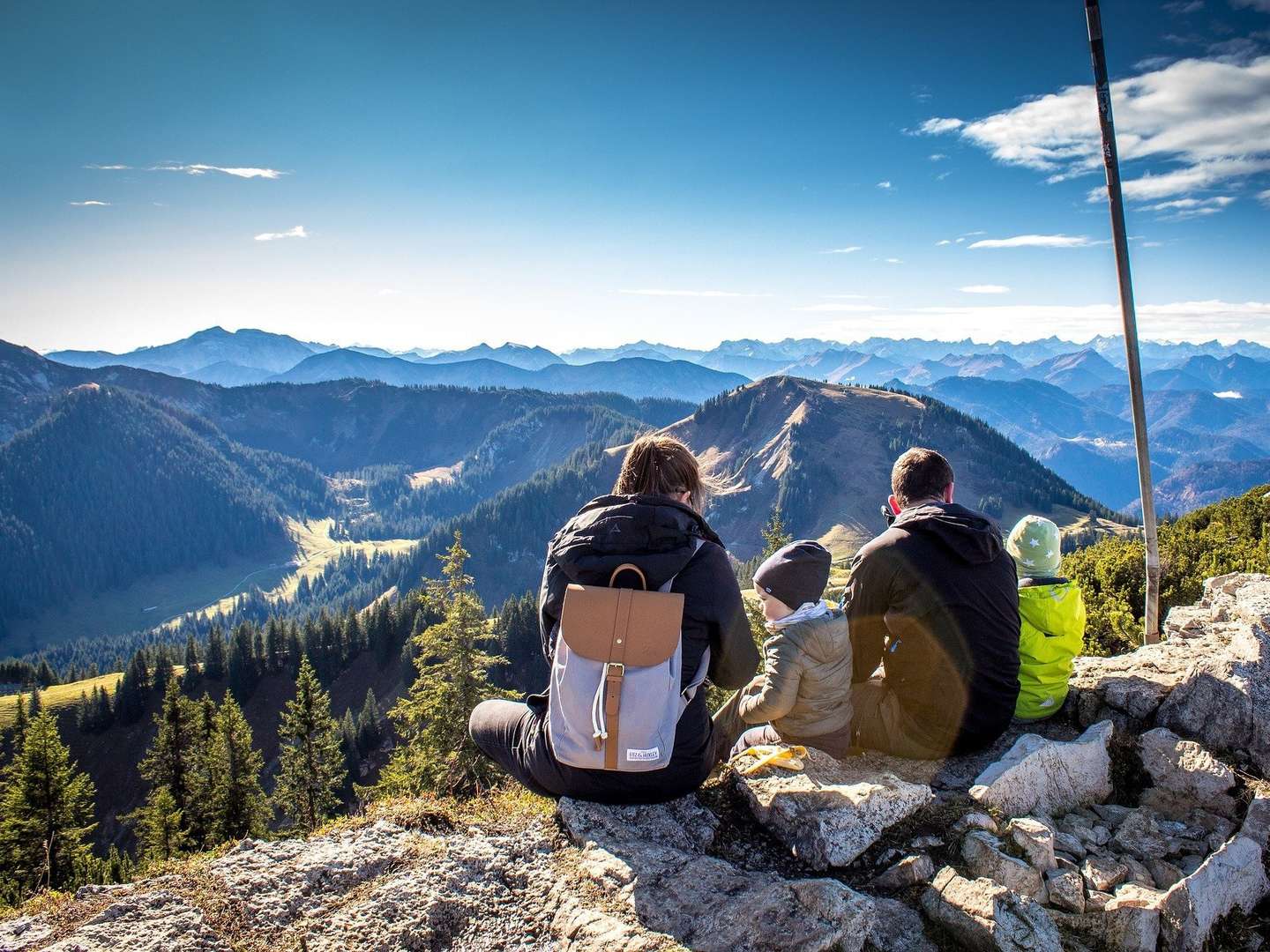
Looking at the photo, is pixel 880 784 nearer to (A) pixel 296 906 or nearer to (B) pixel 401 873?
(B) pixel 401 873

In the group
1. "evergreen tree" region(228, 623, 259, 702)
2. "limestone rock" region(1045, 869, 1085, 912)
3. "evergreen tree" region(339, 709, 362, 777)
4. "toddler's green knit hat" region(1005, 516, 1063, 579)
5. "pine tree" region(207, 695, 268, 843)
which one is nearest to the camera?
"limestone rock" region(1045, 869, 1085, 912)

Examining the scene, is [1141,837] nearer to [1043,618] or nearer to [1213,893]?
[1213,893]

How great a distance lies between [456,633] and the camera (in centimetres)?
2272

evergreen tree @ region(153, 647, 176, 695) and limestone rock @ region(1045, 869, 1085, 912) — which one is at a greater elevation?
limestone rock @ region(1045, 869, 1085, 912)

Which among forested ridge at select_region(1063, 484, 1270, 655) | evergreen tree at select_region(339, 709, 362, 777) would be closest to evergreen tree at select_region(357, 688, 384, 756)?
evergreen tree at select_region(339, 709, 362, 777)

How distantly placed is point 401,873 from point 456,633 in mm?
17822

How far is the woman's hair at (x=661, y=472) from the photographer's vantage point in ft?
19.3

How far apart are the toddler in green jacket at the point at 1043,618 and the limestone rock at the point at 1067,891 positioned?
2.80 metres

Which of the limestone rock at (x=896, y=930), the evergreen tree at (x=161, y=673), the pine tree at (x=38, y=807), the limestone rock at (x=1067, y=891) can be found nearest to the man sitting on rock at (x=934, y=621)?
the limestone rock at (x=1067, y=891)

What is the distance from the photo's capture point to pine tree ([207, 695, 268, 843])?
35.9m

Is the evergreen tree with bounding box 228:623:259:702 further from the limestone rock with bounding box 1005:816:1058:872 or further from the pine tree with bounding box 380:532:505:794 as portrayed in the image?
the limestone rock with bounding box 1005:816:1058:872

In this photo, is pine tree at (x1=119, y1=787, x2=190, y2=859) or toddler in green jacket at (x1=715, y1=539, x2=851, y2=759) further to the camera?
pine tree at (x1=119, y1=787, x2=190, y2=859)

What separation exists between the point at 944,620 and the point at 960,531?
975 mm

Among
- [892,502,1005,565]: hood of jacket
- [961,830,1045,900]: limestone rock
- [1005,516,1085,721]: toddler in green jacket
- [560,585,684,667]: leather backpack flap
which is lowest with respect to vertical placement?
[961,830,1045,900]: limestone rock
